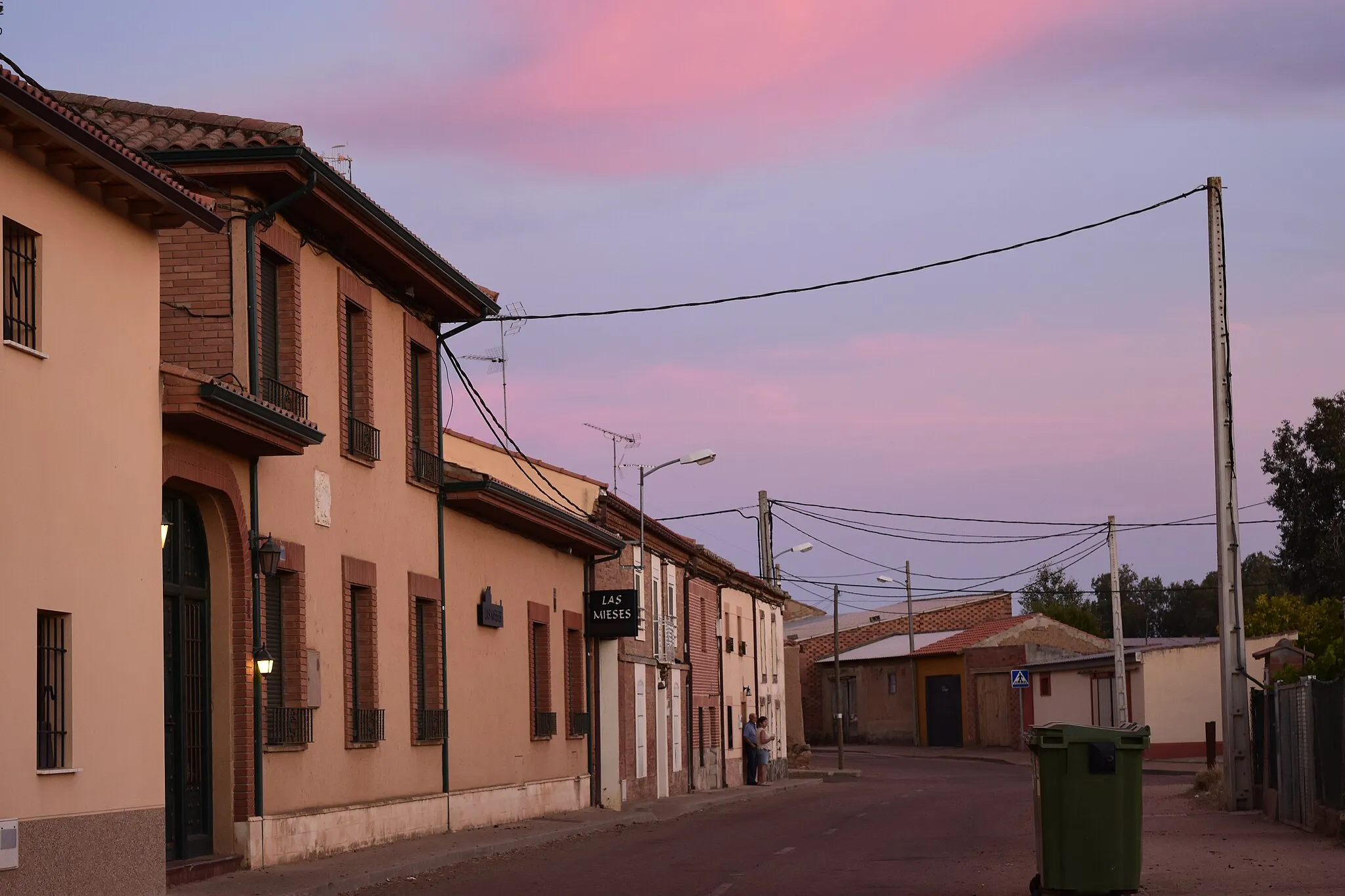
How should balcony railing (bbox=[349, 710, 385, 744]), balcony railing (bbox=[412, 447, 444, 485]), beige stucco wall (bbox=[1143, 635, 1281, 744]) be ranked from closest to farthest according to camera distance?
balcony railing (bbox=[349, 710, 385, 744]) → balcony railing (bbox=[412, 447, 444, 485]) → beige stucco wall (bbox=[1143, 635, 1281, 744])

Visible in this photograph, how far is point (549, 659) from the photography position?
27828 millimetres

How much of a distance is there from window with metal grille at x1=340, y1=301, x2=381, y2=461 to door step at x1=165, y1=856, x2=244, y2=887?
5.27 meters

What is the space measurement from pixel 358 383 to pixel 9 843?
31.1 feet

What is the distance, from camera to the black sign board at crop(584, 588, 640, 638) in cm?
3019

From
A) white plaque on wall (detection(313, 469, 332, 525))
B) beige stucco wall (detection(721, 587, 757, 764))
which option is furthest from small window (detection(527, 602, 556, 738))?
beige stucco wall (detection(721, 587, 757, 764))

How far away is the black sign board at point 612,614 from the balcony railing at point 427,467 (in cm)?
838

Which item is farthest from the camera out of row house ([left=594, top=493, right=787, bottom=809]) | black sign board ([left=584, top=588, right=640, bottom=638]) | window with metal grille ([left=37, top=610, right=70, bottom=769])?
row house ([left=594, top=493, right=787, bottom=809])

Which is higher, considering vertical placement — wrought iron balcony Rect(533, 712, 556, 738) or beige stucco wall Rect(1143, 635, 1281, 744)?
wrought iron balcony Rect(533, 712, 556, 738)

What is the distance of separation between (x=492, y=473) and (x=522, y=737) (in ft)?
23.2

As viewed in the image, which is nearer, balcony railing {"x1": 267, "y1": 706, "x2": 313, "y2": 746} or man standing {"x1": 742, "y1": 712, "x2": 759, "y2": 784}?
balcony railing {"x1": 267, "y1": 706, "x2": 313, "y2": 746}

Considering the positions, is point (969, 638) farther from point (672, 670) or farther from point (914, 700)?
point (672, 670)

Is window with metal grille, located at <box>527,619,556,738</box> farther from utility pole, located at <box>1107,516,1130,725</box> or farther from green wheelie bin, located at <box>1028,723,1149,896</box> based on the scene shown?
utility pole, located at <box>1107,516,1130,725</box>

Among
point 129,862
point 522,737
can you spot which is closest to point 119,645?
point 129,862

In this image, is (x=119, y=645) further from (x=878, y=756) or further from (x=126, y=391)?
(x=878, y=756)
